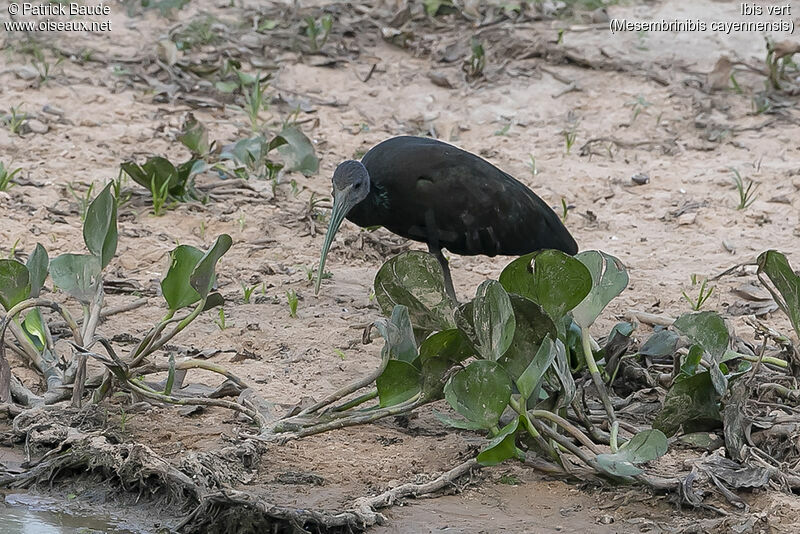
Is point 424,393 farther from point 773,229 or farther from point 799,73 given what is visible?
point 799,73

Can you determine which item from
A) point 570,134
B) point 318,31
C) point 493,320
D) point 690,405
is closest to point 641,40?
point 570,134

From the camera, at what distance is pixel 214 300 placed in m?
3.77

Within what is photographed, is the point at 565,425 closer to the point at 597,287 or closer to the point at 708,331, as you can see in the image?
the point at 597,287

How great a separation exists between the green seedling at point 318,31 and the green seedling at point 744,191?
2.77m

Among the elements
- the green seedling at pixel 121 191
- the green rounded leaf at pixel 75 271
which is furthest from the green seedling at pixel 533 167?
the green rounded leaf at pixel 75 271

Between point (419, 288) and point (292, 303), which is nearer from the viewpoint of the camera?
point (419, 288)

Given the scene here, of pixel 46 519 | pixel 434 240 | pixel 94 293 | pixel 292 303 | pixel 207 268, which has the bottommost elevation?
pixel 46 519

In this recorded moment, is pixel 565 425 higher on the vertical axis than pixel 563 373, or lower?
lower

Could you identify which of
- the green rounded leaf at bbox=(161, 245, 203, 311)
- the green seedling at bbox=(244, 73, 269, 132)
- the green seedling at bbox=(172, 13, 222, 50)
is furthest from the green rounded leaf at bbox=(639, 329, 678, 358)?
the green seedling at bbox=(172, 13, 222, 50)

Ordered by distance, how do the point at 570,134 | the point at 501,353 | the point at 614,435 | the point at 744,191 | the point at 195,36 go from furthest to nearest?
the point at 195,36
the point at 570,134
the point at 744,191
the point at 614,435
the point at 501,353

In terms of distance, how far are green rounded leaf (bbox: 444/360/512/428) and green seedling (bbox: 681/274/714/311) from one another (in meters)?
1.74

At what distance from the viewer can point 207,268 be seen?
359 cm

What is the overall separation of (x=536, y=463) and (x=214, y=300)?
112cm

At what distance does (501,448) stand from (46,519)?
1.35m
